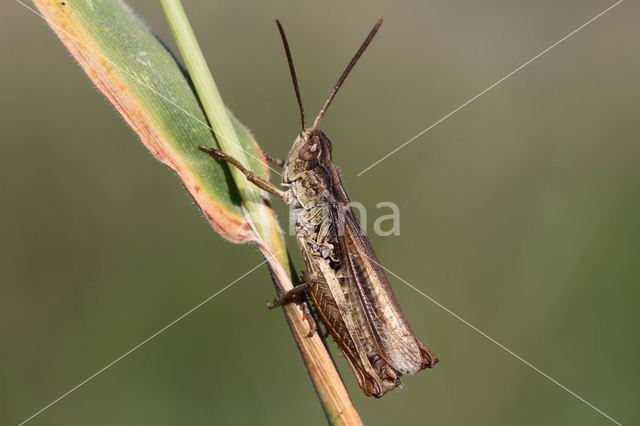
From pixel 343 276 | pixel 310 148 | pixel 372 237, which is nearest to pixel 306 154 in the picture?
pixel 310 148

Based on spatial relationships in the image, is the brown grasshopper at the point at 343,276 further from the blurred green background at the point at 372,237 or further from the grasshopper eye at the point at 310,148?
the blurred green background at the point at 372,237

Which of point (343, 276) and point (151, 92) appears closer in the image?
point (151, 92)

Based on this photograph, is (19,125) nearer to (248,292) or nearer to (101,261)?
(101,261)

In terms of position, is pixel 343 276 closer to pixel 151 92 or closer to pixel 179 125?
pixel 179 125

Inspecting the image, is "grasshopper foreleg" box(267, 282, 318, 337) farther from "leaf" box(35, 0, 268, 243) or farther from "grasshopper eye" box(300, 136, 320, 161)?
"grasshopper eye" box(300, 136, 320, 161)

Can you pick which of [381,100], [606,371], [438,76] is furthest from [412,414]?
[438,76]

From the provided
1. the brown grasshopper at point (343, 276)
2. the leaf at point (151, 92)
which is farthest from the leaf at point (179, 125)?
the brown grasshopper at point (343, 276)

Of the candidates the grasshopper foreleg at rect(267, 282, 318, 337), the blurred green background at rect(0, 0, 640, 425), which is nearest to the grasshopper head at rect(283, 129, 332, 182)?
the grasshopper foreleg at rect(267, 282, 318, 337)
